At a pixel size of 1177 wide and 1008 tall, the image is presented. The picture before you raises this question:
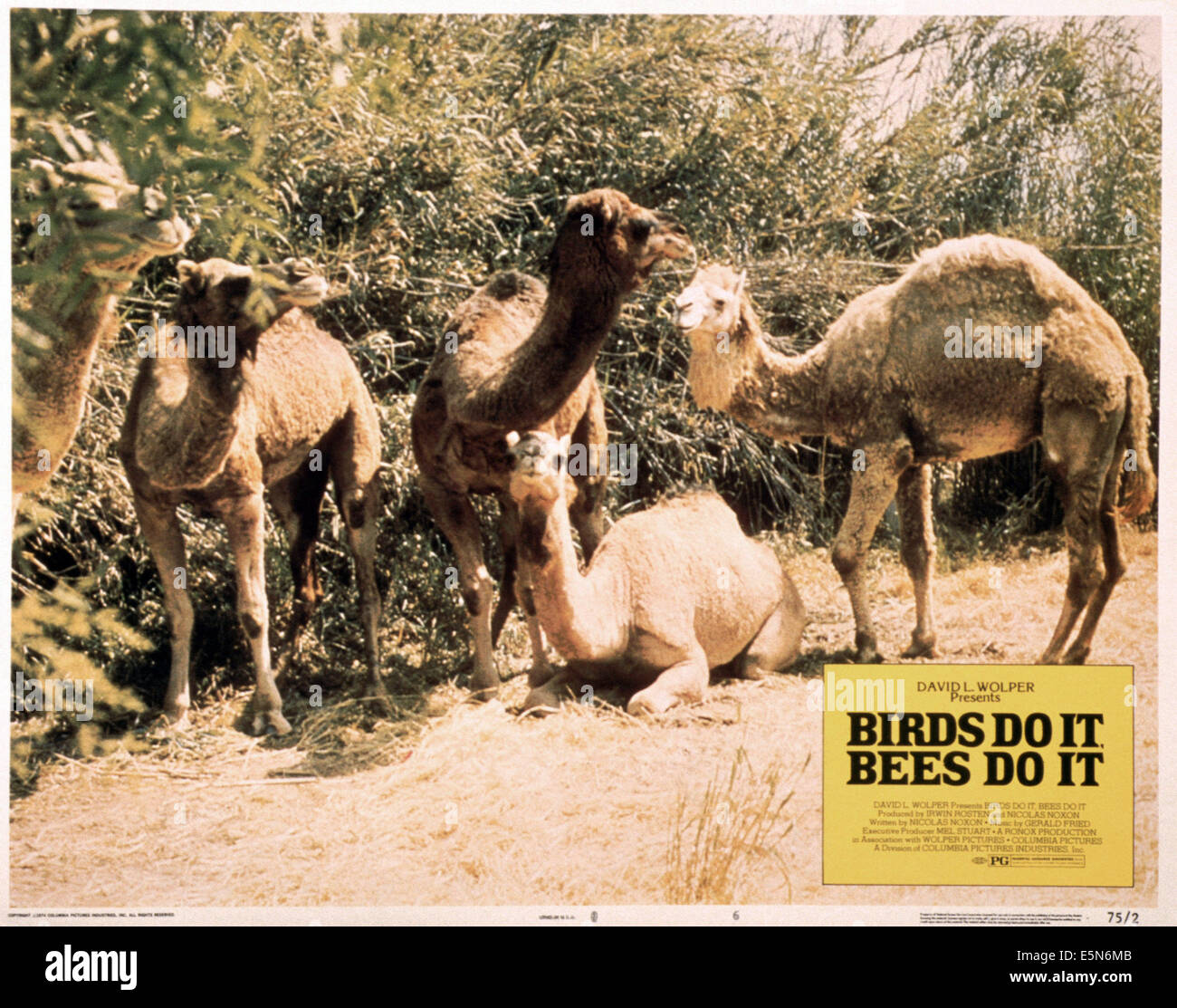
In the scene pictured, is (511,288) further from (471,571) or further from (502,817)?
(502,817)

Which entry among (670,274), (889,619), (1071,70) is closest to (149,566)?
(670,274)

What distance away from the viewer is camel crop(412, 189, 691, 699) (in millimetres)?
4082

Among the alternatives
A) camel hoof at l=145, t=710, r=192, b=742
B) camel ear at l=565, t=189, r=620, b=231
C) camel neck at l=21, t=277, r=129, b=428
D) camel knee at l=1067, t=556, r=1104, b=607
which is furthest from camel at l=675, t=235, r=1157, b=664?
camel hoof at l=145, t=710, r=192, b=742

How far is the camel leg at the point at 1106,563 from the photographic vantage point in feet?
13.8

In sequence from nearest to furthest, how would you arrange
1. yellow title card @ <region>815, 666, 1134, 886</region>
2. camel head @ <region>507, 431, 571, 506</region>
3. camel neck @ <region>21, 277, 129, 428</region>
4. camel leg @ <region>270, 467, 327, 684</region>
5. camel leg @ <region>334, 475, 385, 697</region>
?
camel neck @ <region>21, 277, 129, 428</region> → camel head @ <region>507, 431, 571, 506</region> → yellow title card @ <region>815, 666, 1134, 886</region> → camel leg @ <region>334, 475, 385, 697</region> → camel leg @ <region>270, 467, 327, 684</region>

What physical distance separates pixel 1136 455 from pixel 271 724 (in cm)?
300

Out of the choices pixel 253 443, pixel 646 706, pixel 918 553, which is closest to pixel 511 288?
pixel 253 443

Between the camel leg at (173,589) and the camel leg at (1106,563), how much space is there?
287 centimetres

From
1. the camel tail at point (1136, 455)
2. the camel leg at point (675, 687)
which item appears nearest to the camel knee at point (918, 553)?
the camel tail at point (1136, 455)

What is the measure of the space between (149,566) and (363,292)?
130cm

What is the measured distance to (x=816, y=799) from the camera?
4004 millimetres

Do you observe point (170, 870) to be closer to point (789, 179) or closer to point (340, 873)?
point (340, 873)

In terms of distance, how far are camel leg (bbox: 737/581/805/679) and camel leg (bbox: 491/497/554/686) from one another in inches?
28.1

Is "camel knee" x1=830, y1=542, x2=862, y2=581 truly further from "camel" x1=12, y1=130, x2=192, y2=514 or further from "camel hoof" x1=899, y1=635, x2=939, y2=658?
"camel" x1=12, y1=130, x2=192, y2=514
